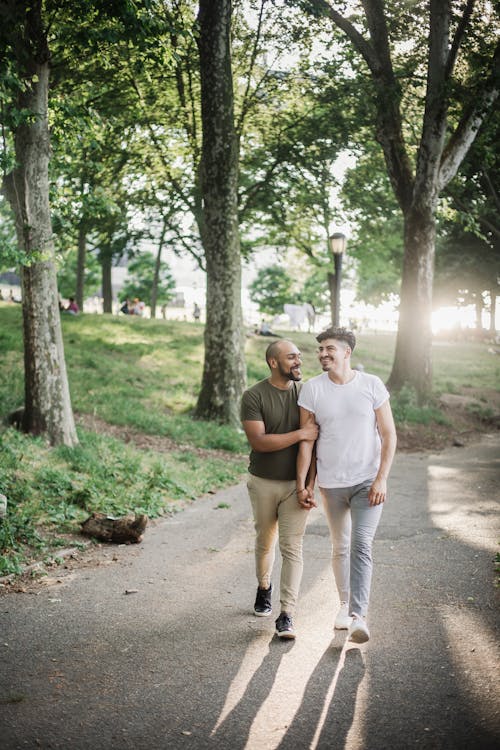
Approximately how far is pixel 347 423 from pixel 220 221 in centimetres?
1029

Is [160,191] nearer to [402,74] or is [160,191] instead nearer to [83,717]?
[402,74]

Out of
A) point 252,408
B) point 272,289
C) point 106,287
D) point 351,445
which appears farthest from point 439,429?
point 272,289

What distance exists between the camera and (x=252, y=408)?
515cm

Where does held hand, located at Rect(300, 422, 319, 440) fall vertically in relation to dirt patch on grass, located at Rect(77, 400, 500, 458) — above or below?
above

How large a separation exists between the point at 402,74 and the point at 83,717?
764 inches

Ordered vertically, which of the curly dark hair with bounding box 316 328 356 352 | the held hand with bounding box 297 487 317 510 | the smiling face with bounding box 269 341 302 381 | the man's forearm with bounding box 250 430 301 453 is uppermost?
the curly dark hair with bounding box 316 328 356 352

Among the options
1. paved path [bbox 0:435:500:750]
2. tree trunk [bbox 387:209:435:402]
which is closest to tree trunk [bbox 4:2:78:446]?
paved path [bbox 0:435:500:750]

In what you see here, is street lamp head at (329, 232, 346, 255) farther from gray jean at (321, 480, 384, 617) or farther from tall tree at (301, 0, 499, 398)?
gray jean at (321, 480, 384, 617)

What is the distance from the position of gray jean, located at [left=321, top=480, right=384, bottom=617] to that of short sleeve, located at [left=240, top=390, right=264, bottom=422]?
2.50 feet

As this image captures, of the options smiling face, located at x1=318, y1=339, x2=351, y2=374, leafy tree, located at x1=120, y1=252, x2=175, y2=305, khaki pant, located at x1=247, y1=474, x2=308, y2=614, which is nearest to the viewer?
smiling face, located at x1=318, y1=339, x2=351, y2=374

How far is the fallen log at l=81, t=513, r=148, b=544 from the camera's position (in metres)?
7.83

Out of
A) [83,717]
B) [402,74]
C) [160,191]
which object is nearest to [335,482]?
[83,717]

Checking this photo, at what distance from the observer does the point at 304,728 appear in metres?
3.74

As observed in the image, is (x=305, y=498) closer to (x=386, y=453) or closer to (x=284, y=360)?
(x=386, y=453)
